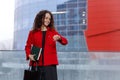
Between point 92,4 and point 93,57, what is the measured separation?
15.5 metres

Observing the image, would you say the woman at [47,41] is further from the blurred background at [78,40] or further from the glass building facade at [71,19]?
the glass building facade at [71,19]

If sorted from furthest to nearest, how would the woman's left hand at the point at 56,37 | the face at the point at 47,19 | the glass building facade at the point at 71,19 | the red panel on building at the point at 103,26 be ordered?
the glass building facade at the point at 71,19 < the red panel on building at the point at 103,26 < the face at the point at 47,19 < the woman's left hand at the point at 56,37

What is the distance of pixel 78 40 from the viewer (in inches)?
1388

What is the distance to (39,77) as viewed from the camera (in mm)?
3834

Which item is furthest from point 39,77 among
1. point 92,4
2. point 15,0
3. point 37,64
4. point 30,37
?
point 15,0

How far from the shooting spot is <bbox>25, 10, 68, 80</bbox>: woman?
3953mm

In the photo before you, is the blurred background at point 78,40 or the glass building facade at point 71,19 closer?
the blurred background at point 78,40

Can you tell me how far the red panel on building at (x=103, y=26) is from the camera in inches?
839

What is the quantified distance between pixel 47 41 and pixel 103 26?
19.5m

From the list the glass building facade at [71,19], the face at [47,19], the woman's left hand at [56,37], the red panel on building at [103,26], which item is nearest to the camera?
the woman's left hand at [56,37]

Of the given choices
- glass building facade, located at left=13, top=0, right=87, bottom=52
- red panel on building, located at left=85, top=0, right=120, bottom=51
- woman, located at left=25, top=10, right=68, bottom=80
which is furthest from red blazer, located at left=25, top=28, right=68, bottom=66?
glass building facade, located at left=13, top=0, right=87, bottom=52

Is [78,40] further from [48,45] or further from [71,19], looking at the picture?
[48,45]

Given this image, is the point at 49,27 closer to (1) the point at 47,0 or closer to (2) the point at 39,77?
(2) the point at 39,77

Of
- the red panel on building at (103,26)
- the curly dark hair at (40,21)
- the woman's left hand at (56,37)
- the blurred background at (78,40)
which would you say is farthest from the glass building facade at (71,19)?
the woman's left hand at (56,37)
